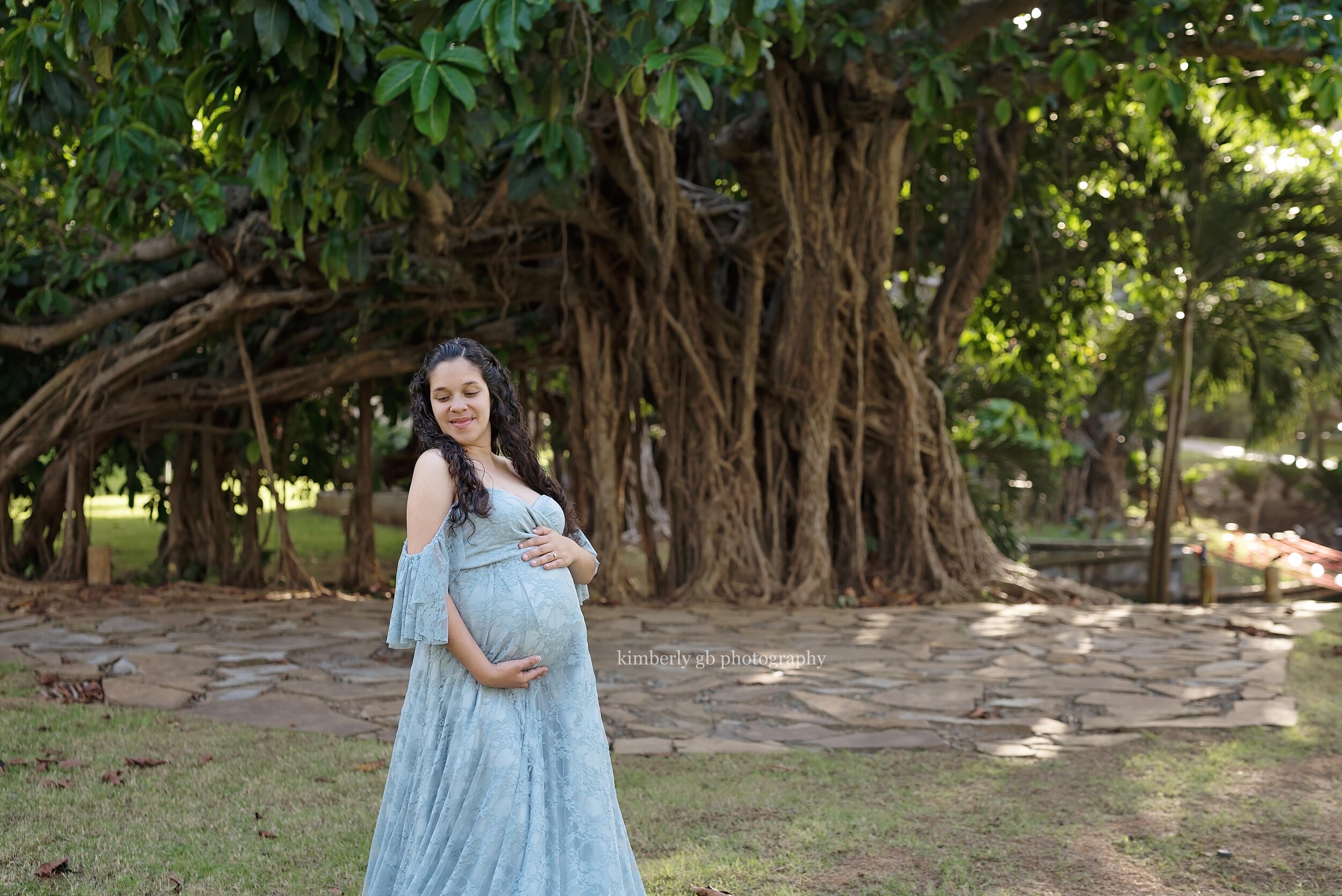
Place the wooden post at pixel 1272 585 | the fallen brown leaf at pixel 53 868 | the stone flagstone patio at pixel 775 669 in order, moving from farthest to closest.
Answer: the wooden post at pixel 1272 585 → the stone flagstone patio at pixel 775 669 → the fallen brown leaf at pixel 53 868

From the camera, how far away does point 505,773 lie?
213 cm

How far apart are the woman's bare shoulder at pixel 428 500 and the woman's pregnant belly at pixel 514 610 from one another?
4.4 inches

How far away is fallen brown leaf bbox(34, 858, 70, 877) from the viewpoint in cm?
270

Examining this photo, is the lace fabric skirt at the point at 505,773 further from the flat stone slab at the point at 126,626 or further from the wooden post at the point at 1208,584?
the wooden post at the point at 1208,584

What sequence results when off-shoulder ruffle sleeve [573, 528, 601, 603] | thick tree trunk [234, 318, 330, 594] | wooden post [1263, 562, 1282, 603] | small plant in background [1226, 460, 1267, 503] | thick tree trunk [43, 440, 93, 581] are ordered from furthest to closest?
1. small plant in background [1226, 460, 1267, 503]
2. wooden post [1263, 562, 1282, 603]
3. thick tree trunk [43, 440, 93, 581]
4. thick tree trunk [234, 318, 330, 594]
5. off-shoulder ruffle sleeve [573, 528, 601, 603]

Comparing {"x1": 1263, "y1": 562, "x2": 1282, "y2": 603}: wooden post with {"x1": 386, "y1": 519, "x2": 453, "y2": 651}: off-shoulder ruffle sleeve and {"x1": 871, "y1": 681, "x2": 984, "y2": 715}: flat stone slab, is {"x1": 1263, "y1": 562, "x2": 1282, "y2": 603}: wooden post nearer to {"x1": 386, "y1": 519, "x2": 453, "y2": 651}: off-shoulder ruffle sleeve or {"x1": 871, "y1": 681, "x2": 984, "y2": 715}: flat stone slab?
{"x1": 871, "y1": 681, "x2": 984, "y2": 715}: flat stone slab

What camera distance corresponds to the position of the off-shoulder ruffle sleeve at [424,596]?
2.12 metres

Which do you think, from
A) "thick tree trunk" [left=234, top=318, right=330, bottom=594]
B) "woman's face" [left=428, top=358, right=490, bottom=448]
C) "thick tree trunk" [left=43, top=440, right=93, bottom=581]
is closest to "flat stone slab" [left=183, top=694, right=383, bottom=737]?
"woman's face" [left=428, top=358, right=490, bottom=448]

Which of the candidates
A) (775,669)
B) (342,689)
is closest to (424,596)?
(342,689)

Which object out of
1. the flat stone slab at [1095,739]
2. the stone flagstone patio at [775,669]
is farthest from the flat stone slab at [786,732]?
the flat stone slab at [1095,739]

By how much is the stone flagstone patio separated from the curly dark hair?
176 centimetres

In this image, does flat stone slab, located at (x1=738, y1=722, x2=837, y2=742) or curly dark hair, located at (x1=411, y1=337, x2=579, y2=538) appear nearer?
curly dark hair, located at (x1=411, y1=337, x2=579, y2=538)

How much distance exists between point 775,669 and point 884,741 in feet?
3.48

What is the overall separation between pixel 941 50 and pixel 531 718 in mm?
4656
